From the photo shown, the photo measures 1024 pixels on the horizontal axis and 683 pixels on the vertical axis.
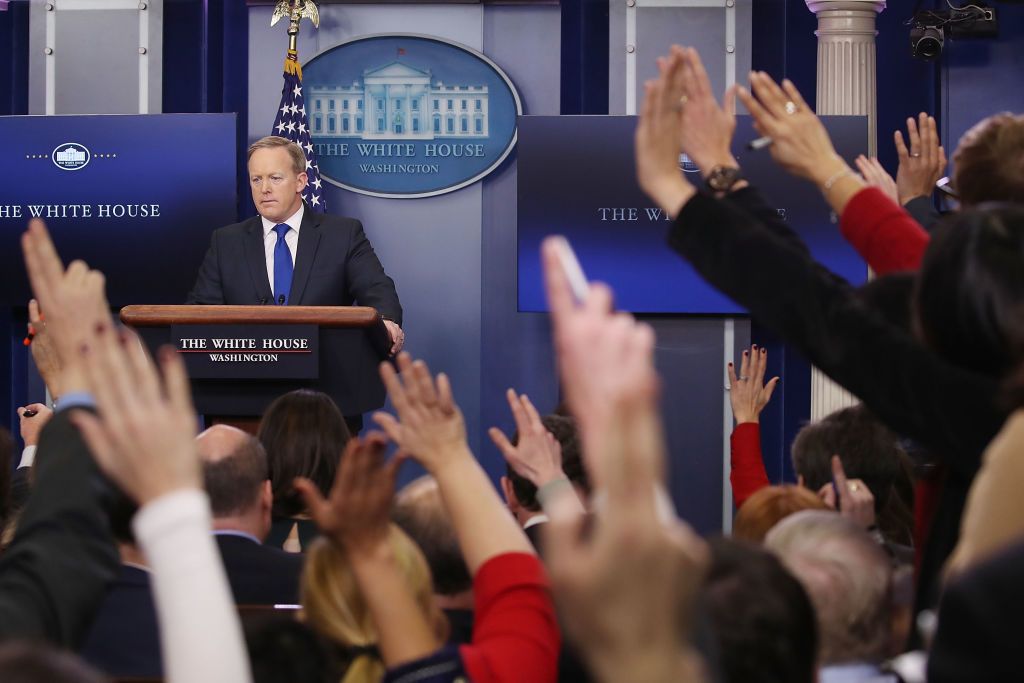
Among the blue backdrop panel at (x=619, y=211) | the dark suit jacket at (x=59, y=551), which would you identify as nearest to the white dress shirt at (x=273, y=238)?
the blue backdrop panel at (x=619, y=211)

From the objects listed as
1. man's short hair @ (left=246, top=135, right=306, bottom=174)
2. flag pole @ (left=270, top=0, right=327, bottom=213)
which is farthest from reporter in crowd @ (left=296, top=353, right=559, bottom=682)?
flag pole @ (left=270, top=0, right=327, bottom=213)

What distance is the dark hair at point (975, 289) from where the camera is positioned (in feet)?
5.12

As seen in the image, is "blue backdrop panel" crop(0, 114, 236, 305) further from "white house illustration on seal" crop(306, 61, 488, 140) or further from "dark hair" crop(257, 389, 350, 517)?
"dark hair" crop(257, 389, 350, 517)

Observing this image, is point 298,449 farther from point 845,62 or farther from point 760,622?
point 845,62

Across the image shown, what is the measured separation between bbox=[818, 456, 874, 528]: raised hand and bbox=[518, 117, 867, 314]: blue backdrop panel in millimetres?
3362

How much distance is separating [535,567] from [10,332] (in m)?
6.57

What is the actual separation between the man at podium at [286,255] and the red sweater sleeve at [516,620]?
3755mm

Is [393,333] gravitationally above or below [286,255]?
below

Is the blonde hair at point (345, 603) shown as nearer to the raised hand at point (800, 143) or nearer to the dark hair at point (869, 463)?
the raised hand at point (800, 143)

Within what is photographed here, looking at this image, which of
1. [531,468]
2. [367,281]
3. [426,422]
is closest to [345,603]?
[426,422]

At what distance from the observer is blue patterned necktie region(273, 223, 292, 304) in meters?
5.63

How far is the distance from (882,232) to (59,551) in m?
1.26

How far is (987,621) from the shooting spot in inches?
38.7

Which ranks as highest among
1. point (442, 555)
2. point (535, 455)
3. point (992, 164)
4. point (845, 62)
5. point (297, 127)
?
point (845, 62)
